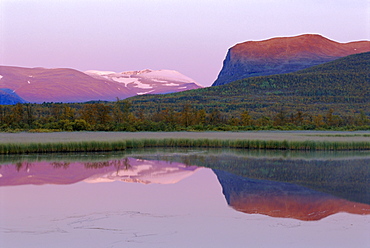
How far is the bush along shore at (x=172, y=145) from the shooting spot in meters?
21.6

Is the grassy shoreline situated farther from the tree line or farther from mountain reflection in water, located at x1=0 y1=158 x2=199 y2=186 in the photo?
the tree line

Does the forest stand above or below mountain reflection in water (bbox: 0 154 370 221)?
above

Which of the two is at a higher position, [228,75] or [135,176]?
[228,75]

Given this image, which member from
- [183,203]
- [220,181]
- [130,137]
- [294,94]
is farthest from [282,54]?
[183,203]

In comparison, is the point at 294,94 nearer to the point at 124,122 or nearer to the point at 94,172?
the point at 124,122

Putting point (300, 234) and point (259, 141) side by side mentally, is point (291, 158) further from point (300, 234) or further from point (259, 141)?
point (300, 234)

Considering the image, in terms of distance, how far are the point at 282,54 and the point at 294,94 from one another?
57.2 m

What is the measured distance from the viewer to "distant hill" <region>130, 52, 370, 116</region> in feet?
236

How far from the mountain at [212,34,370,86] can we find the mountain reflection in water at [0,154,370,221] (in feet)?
374

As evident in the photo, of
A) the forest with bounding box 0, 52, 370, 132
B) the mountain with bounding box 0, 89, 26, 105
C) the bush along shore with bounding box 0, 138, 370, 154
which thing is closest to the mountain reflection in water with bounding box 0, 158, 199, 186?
the bush along shore with bounding box 0, 138, 370, 154

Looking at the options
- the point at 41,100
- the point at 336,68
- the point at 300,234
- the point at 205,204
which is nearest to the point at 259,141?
the point at 205,204

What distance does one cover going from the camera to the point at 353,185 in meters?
13.7

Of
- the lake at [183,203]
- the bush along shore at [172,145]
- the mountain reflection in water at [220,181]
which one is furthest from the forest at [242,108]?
the lake at [183,203]

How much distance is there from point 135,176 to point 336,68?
85.3 metres
